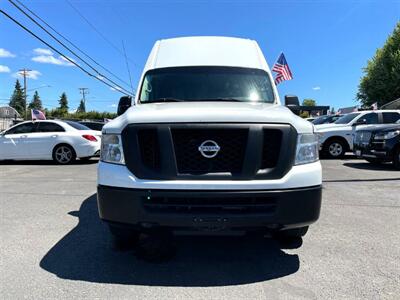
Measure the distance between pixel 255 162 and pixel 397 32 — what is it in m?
41.2

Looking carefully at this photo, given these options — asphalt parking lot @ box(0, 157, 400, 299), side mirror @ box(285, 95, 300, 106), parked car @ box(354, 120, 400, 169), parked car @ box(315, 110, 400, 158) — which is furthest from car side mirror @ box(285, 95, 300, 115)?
parked car @ box(315, 110, 400, 158)

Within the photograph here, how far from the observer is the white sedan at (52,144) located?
13.7 metres

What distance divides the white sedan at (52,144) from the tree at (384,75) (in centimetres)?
3140

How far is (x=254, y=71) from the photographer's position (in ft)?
18.6

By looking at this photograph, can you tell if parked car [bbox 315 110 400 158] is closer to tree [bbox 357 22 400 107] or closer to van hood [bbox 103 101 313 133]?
van hood [bbox 103 101 313 133]

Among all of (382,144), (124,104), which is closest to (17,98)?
(382,144)

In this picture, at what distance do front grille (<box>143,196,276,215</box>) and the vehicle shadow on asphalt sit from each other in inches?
25.4

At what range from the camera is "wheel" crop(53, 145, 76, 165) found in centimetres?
1379

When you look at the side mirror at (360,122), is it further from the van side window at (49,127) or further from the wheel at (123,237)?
the wheel at (123,237)

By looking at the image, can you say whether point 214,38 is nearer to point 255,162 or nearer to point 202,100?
point 202,100

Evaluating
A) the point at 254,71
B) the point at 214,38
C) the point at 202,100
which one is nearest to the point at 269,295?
the point at 202,100

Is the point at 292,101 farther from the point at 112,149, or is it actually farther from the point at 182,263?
the point at 112,149

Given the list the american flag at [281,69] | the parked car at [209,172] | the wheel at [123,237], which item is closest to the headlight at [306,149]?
the parked car at [209,172]

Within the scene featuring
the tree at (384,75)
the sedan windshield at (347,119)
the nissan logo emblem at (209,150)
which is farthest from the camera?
the tree at (384,75)
